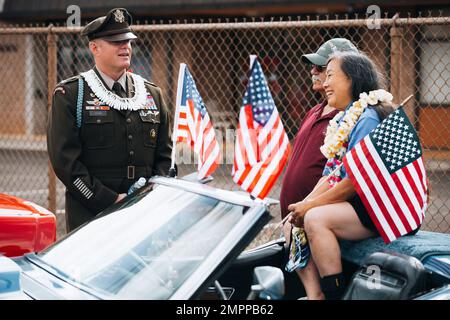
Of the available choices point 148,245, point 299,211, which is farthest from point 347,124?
point 148,245

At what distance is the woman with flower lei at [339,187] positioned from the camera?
12.0 ft

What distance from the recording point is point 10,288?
2.92 meters

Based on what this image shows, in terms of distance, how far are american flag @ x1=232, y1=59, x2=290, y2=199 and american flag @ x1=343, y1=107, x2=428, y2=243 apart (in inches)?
15.0

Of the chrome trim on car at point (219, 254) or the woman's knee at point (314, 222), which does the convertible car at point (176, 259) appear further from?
the woman's knee at point (314, 222)

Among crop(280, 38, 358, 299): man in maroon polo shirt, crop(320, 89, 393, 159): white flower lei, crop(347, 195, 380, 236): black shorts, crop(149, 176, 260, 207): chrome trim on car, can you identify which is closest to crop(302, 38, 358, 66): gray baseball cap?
crop(280, 38, 358, 299): man in maroon polo shirt

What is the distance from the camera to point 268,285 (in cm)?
287

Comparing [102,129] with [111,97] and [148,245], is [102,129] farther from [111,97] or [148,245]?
[148,245]

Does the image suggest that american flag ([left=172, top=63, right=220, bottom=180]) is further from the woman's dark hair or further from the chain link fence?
the chain link fence

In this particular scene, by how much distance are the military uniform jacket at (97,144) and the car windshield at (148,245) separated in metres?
1.07

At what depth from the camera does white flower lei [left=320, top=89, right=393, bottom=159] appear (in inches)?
155

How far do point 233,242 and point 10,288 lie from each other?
82 cm

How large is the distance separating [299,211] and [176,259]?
882 mm

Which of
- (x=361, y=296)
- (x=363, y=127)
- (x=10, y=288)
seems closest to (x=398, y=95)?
(x=363, y=127)

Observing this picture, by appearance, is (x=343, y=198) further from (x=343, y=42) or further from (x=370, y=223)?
(x=343, y=42)
